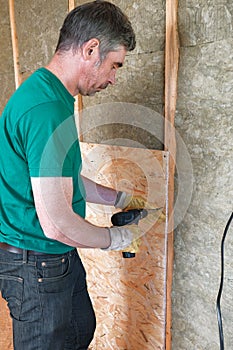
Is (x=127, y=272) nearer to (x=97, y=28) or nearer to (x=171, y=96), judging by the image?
(x=171, y=96)

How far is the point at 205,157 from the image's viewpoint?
1.40 metres

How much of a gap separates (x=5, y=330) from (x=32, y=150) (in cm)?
137

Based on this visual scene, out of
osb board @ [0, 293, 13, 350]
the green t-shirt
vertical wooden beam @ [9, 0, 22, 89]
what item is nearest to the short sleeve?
the green t-shirt

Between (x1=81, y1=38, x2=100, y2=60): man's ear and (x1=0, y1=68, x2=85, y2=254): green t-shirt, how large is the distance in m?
0.12

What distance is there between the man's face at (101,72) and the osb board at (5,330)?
55.8 inches

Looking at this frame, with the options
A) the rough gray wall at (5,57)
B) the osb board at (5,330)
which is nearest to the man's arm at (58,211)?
the osb board at (5,330)

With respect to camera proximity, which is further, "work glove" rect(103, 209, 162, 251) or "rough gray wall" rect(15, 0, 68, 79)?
"rough gray wall" rect(15, 0, 68, 79)

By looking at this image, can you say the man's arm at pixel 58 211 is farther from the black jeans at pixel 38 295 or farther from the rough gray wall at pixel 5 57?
the rough gray wall at pixel 5 57

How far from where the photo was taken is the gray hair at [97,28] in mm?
1162

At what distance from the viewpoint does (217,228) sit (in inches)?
55.2

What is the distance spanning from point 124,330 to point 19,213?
1028mm

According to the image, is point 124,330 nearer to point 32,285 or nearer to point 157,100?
point 32,285

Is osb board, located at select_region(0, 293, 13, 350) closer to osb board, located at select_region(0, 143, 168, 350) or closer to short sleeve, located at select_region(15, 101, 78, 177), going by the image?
osb board, located at select_region(0, 143, 168, 350)

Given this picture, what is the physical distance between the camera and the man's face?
3.99 ft
